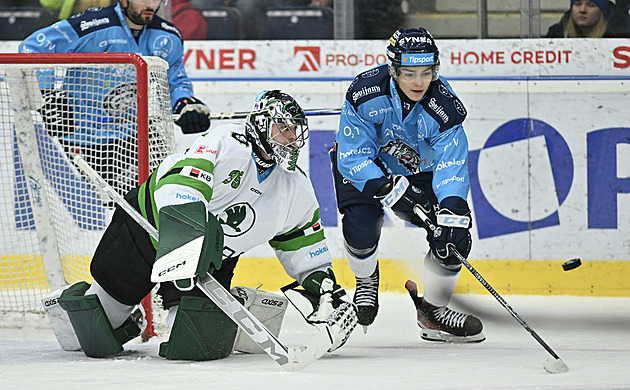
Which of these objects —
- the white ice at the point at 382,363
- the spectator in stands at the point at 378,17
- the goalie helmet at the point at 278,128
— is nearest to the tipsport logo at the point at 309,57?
the spectator in stands at the point at 378,17

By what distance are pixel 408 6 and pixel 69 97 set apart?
189 centimetres

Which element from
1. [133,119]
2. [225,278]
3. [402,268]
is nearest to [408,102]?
[225,278]

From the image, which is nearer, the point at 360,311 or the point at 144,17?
the point at 360,311

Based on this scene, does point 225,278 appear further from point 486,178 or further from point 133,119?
point 486,178

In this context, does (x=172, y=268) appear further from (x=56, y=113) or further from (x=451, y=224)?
(x=56, y=113)

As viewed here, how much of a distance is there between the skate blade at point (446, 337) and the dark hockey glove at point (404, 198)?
404 millimetres

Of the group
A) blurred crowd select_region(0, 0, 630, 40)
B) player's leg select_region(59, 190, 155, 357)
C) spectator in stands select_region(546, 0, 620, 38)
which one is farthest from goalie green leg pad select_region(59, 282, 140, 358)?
spectator in stands select_region(546, 0, 620, 38)

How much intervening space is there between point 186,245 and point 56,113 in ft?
5.01

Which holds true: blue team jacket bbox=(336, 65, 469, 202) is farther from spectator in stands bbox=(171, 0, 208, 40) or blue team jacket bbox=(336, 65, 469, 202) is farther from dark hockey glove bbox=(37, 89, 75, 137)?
spectator in stands bbox=(171, 0, 208, 40)

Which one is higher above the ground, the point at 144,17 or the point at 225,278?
the point at 144,17

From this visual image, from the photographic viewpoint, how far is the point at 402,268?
486 cm

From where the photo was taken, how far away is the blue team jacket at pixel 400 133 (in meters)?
3.44

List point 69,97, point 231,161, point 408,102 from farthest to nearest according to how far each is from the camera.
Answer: point 69,97, point 408,102, point 231,161

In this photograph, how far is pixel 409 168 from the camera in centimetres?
373
